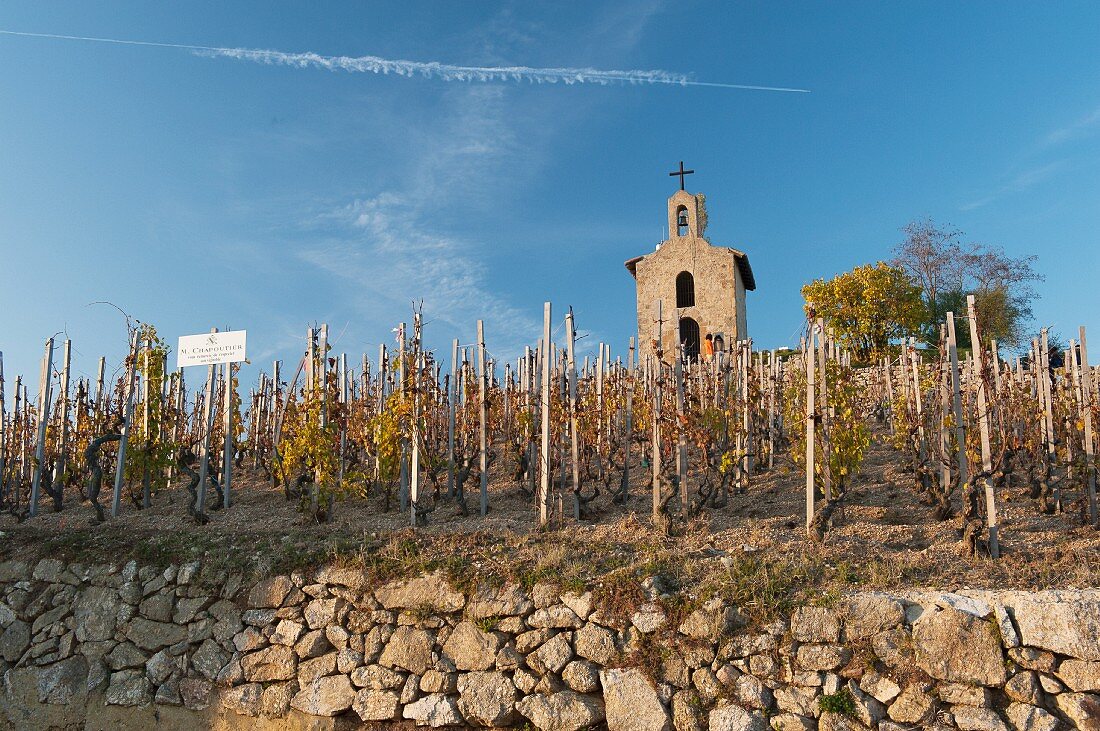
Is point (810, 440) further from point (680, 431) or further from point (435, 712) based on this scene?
point (435, 712)

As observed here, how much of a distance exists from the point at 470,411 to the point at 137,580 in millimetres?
5328

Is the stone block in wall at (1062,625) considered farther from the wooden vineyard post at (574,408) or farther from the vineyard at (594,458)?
the wooden vineyard post at (574,408)

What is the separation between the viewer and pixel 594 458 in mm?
12383

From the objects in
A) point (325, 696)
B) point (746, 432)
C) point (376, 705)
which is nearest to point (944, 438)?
point (746, 432)

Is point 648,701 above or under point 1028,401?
under

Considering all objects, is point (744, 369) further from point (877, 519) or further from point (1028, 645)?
point (1028, 645)

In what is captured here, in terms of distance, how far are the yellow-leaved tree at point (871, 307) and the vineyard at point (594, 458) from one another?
1359 centimetres

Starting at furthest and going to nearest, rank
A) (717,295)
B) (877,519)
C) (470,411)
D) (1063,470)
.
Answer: (717,295) < (470,411) < (1063,470) < (877,519)

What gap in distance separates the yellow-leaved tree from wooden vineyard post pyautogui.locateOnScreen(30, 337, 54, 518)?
21905 millimetres

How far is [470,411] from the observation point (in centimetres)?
1191

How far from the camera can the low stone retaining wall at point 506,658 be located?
548 cm

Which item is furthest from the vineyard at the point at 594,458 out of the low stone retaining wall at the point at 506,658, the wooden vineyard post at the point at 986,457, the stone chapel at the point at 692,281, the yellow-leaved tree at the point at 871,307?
the stone chapel at the point at 692,281

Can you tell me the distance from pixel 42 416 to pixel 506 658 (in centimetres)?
758

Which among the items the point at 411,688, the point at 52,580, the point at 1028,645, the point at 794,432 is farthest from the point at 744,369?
the point at 52,580
